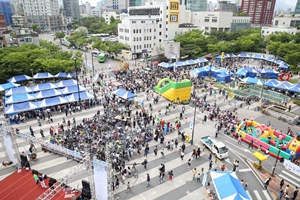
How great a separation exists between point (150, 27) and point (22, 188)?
5412 centimetres

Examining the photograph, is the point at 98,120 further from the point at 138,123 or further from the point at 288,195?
the point at 288,195

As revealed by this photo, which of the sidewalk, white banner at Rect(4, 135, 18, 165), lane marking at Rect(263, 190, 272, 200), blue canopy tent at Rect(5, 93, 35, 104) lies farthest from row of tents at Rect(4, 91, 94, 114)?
lane marking at Rect(263, 190, 272, 200)

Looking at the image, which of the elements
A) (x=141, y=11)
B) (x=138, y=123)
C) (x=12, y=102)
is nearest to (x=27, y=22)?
(x=141, y=11)

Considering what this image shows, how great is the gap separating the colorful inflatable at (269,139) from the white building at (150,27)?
43202 mm

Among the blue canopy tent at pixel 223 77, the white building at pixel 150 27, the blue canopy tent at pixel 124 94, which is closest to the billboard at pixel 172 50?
the white building at pixel 150 27

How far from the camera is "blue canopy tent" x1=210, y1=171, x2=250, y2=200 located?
1353 centimetres

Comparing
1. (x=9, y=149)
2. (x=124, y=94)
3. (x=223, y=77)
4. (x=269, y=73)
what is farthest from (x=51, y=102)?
(x=269, y=73)

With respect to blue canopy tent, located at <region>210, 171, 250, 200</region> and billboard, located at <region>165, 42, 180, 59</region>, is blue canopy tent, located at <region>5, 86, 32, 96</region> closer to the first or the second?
blue canopy tent, located at <region>210, 171, 250, 200</region>

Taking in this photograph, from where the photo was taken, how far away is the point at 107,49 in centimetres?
5962

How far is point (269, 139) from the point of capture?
21.5 m

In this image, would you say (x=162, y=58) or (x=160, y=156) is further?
(x=162, y=58)

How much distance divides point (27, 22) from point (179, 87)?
464 ft

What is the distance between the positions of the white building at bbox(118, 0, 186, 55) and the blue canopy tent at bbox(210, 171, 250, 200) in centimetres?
5023

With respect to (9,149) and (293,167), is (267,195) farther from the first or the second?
(9,149)
